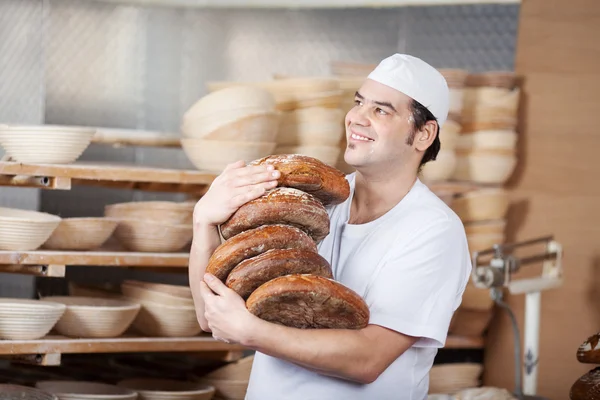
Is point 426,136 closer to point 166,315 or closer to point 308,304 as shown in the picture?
point 308,304

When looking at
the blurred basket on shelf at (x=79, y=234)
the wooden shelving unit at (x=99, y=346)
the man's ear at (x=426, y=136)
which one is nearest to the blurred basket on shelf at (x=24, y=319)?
the wooden shelving unit at (x=99, y=346)

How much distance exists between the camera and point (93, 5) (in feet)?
15.0

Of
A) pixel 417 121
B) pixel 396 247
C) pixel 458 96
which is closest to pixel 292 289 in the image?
pixel 396 247

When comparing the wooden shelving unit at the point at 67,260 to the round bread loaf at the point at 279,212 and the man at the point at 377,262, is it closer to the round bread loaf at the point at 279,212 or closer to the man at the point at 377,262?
the man at the point at 377,262

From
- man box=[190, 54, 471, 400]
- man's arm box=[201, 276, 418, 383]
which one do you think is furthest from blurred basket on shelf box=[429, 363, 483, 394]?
man's arm box=[201, 276, 418, 383]

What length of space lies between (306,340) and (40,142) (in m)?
1.78

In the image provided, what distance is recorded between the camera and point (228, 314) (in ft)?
6.86

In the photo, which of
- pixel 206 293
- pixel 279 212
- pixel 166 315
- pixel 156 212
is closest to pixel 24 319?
pixel 166 315

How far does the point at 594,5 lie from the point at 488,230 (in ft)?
4.00

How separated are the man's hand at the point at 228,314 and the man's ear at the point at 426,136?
68 centimetres

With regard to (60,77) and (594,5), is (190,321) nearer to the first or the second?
(60,77)

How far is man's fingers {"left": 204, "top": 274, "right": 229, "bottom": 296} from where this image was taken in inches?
83.0

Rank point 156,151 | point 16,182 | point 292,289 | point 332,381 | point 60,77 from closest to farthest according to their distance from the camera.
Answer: point 292,289 < point 332,381 < point 16,182 < point 60,77 < point 156,151

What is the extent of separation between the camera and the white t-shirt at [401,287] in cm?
226
